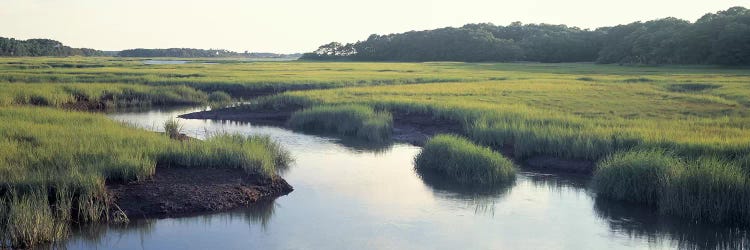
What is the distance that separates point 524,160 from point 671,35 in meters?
54.6

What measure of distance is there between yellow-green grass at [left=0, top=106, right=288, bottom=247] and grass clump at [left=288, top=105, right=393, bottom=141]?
5745 mm

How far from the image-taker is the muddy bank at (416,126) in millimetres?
16344

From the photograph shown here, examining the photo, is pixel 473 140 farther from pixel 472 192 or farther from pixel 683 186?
pixel 683 186

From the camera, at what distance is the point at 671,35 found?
65.2 metres

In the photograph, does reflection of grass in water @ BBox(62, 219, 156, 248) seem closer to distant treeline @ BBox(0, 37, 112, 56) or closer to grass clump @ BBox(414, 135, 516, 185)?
grass clump @ BBox(414, 135, 516, 185)

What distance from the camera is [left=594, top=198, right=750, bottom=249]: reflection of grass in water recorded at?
10656 mm

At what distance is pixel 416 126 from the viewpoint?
23.4 metres

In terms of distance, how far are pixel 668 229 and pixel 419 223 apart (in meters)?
4.11

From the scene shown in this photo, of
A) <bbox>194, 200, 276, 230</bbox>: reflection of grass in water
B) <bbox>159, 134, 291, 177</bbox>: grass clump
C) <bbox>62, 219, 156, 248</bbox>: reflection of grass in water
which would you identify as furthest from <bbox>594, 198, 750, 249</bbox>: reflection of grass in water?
<bbox>62, 219, 156, 248</bbox>: reflection of grass in water

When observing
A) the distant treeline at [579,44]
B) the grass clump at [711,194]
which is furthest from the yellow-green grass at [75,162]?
the distant treeline at [579,44]

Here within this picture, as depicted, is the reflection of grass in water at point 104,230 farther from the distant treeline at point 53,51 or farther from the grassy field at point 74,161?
the distant treeline at point 53,51

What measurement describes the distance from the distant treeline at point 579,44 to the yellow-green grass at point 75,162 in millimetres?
51658

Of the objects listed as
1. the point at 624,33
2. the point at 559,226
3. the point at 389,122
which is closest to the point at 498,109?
the point at 389,122

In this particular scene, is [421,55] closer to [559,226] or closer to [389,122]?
[389,122]
